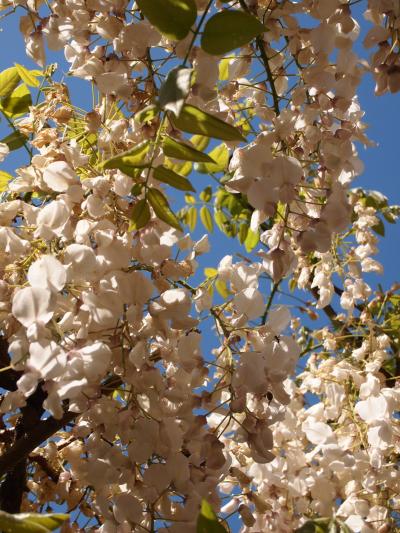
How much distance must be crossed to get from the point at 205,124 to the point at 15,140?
1.29ft

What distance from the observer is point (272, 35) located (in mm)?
696

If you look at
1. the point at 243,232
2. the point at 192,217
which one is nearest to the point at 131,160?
the point at 243,232

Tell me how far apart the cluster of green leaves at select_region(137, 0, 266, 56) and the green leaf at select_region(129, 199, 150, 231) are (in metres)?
0.13

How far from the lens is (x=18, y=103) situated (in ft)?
2.98

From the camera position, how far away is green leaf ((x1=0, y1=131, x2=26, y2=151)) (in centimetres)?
81

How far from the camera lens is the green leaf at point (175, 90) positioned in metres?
0.39

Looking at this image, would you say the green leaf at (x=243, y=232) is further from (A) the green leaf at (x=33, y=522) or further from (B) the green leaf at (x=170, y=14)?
(A) the green leaf at (x=33, y=522)

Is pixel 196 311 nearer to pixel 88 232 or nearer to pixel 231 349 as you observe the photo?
pixel 231 349

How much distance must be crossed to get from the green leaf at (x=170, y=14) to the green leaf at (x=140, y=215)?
13 cm

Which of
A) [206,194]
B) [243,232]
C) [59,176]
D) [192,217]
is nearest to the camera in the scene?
[59,176]

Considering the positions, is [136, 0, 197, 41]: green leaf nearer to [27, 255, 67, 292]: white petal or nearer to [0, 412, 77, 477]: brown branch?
[27, 255, 67, 292]: white petal

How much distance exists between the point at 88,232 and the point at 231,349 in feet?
0.62

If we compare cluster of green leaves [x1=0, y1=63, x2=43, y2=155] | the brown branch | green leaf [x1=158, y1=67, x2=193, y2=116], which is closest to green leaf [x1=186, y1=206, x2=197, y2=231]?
cluster of green leaves [x1=0, y1=63, x2=43, y2=155]

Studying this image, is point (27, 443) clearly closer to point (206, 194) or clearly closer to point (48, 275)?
point (48, 275)
